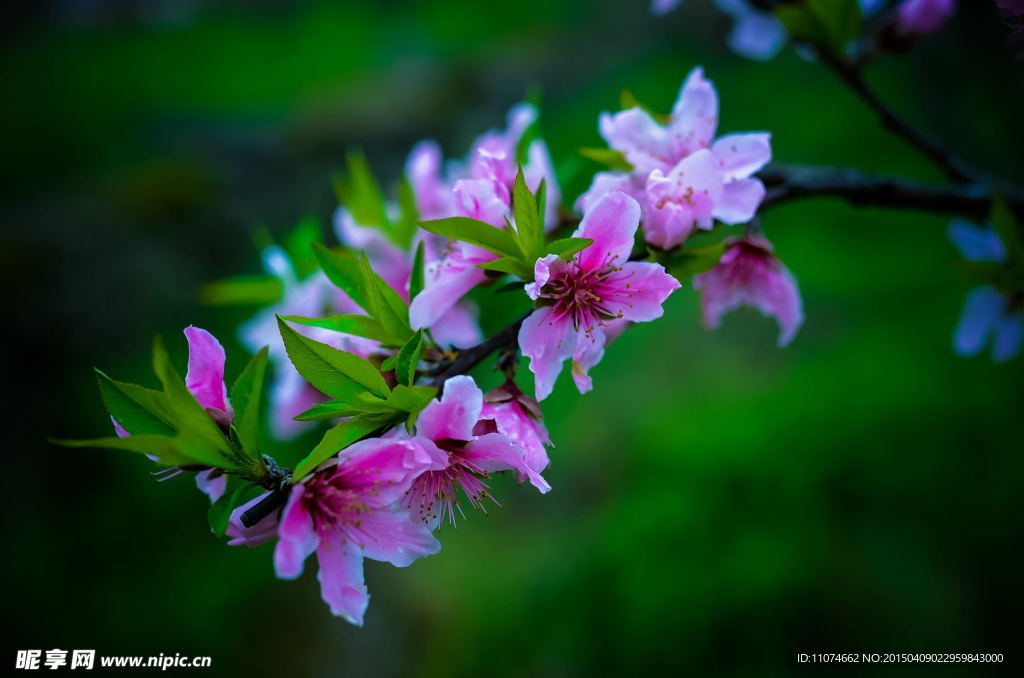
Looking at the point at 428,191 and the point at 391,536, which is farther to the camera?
the point at 428,191

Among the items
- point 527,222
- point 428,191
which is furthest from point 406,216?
point 527,222

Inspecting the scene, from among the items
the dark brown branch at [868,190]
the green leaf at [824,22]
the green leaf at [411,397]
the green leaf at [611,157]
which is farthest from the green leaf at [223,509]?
the green leaf at [824,22]

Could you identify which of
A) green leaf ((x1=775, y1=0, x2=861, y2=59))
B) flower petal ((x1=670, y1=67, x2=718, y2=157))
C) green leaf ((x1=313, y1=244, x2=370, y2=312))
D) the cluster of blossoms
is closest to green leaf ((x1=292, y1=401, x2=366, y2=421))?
the cluster of blossoms

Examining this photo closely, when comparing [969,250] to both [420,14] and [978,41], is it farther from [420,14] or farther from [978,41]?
[420,14]

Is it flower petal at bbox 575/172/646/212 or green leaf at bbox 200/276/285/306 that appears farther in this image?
green leaf at bbox 200/276/285/306

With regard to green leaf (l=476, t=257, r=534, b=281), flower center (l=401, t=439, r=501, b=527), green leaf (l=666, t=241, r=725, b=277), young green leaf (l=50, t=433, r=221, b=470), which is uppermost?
green leaf (l=666, t=241, r=725, b=277)

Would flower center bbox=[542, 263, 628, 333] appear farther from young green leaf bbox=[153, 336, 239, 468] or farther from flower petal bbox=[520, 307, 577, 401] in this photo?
young green leaf bbox=[153, 336, 239, 468]

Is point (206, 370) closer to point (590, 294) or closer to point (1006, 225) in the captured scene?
point (590, 294)
